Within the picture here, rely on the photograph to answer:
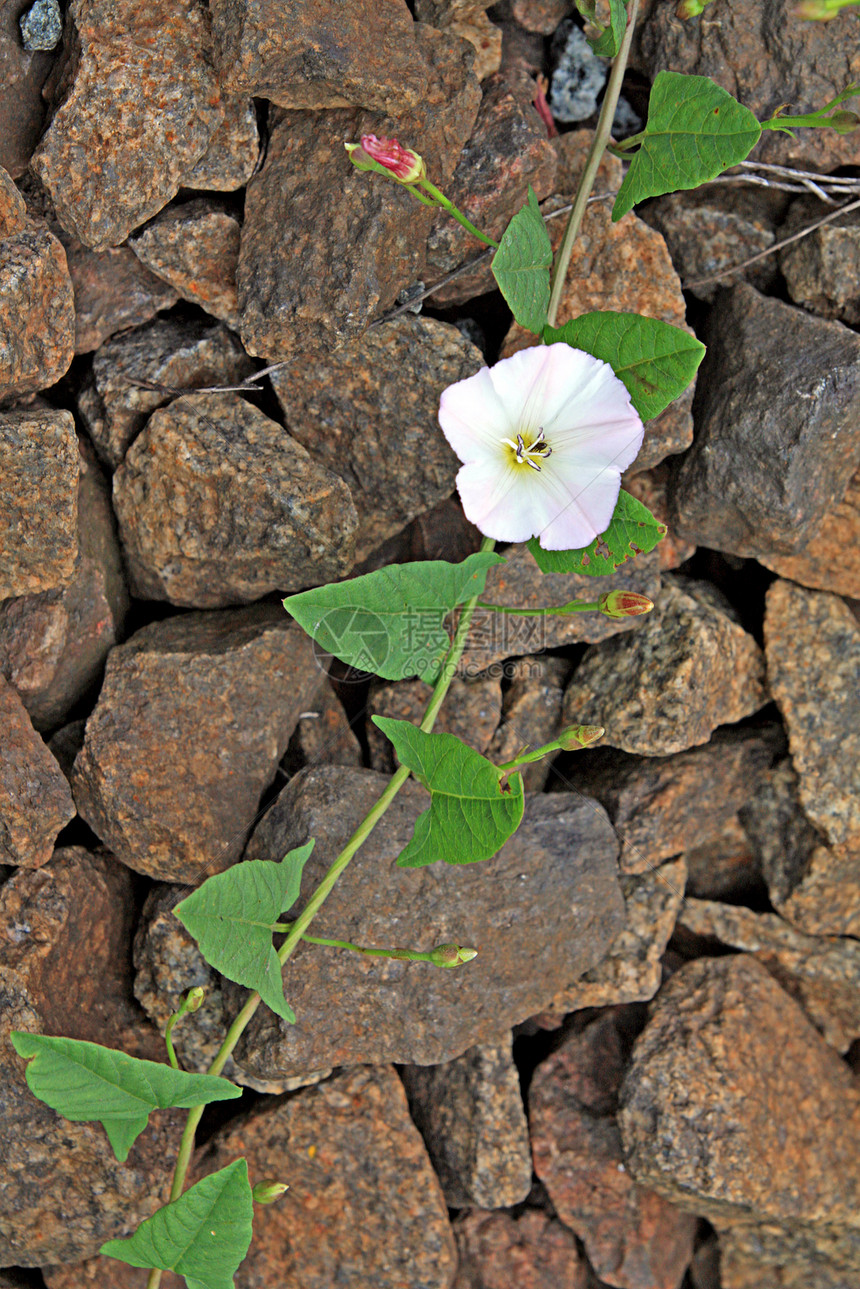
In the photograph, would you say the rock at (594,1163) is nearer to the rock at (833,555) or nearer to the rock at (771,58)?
the rock at (833,555)

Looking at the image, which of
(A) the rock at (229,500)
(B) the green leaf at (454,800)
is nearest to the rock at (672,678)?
(B) the green leaf at (454,800)

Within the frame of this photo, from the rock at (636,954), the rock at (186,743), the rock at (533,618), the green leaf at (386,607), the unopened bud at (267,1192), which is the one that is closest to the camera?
the green leaf at (386,607)

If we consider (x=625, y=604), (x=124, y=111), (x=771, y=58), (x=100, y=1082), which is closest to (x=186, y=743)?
(x=100, y=1082)

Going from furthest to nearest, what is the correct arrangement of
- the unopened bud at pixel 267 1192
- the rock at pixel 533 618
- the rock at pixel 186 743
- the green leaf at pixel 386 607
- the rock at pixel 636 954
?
1. the rock at pixel 636 954
2. the rock at pixel 533 618
3. the rock at pixel 186 743
4. the unopened bud at pixel 267 1192
5. the green leaf at pixel 386 607

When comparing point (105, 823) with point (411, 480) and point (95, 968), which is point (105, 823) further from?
point (411, 480)

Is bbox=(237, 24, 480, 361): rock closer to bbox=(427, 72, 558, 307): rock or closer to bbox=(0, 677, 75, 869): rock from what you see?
bbox=(427, 72, 558, 307): rock

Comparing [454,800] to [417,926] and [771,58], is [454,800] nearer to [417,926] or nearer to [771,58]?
[417,926]

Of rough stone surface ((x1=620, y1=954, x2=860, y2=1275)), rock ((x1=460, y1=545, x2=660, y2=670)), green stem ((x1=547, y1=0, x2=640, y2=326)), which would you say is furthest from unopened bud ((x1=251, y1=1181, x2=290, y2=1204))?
green stem ((x1=547, y1=0, x2=640, y2=326))
